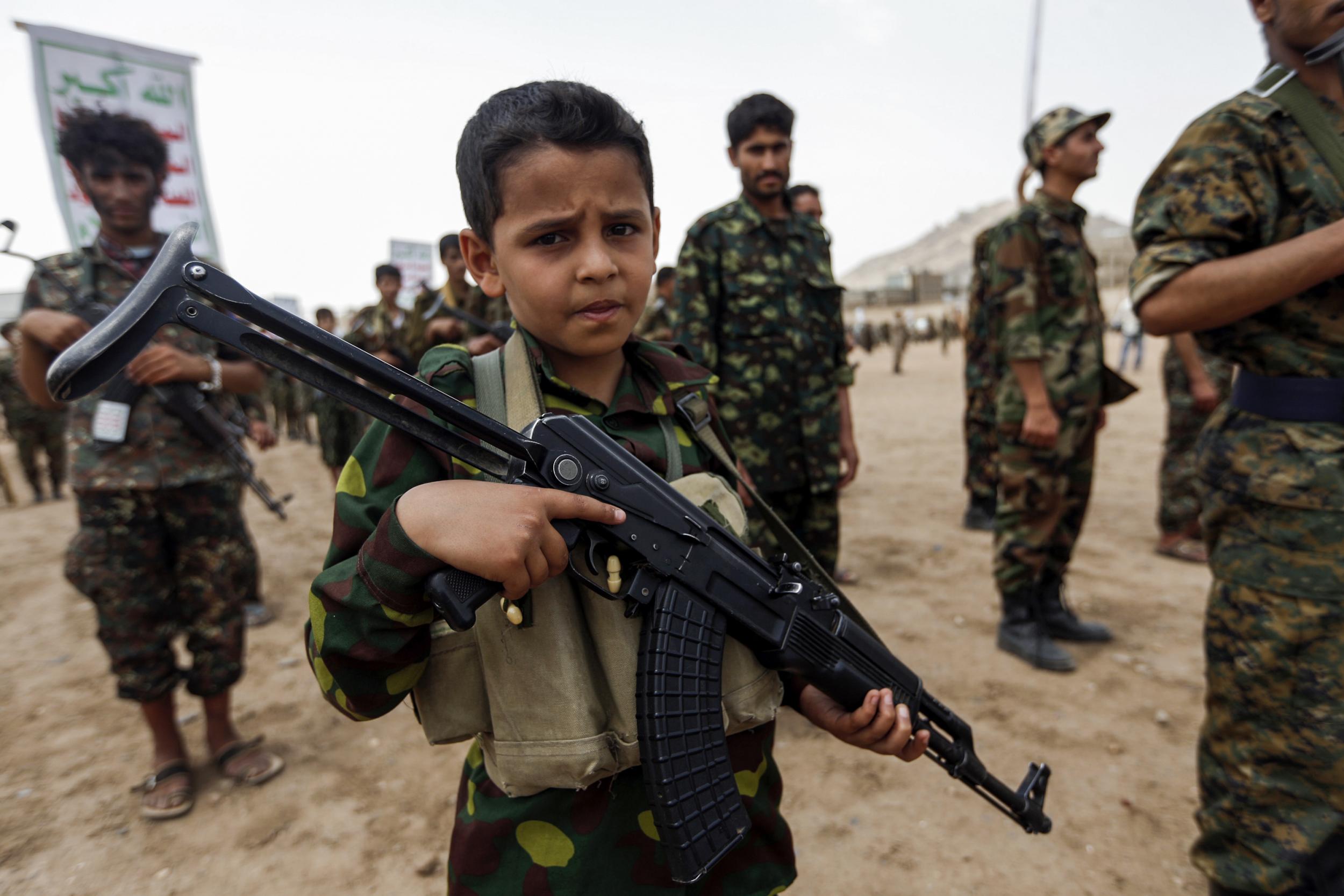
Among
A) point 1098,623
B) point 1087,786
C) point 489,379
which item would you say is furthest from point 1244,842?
point 1098,623

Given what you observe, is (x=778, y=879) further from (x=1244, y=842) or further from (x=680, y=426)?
(x=1244, y=842)

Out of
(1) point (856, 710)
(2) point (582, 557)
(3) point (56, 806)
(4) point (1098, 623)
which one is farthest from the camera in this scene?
(4) point (1098, 623)

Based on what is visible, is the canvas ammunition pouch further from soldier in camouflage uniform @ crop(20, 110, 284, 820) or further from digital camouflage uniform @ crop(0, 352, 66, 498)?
digital camouflage uniform @ crop(0, 352, 66, 498)

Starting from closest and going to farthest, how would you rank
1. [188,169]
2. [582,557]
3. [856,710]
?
[582,557]
[856,710]
[188,169]

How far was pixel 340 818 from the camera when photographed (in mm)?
2494

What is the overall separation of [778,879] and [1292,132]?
1.83 m

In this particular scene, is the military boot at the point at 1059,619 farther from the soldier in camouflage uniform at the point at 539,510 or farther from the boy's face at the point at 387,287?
the boy's face at the point at 387,287

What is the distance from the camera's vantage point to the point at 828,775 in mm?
2572

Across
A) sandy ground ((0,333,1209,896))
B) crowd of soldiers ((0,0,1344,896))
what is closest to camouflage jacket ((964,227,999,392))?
crowd of soldiers ((0,0,1344,896))

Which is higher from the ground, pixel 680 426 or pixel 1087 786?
pixel 680 426

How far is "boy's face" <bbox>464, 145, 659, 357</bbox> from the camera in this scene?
1.06m

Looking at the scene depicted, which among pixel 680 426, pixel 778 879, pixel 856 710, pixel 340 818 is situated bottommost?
pixel 340 818

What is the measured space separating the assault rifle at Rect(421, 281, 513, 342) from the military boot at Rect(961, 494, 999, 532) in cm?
364

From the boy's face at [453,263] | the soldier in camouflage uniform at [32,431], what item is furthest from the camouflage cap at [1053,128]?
the soldier in camouflage uniform at [32,431]
